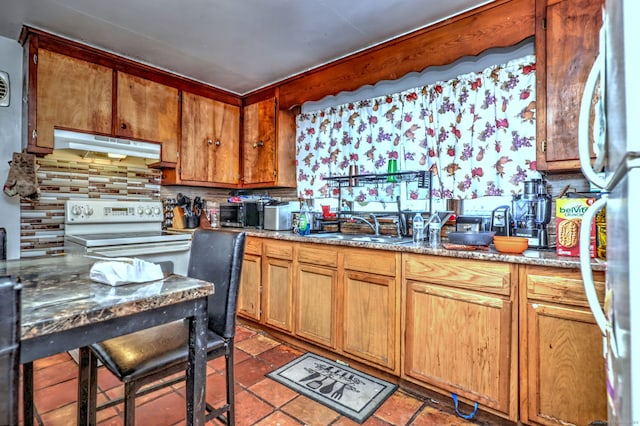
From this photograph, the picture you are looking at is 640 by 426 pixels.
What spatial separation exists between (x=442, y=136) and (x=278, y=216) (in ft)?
5.08

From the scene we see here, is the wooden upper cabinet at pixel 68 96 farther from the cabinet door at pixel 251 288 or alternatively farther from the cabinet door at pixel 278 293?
the cabinet door at pixel 278 293

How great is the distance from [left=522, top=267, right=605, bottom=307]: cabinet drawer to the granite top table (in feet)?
4.64

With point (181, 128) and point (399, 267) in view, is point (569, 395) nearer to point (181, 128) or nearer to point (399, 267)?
point (399, 267)

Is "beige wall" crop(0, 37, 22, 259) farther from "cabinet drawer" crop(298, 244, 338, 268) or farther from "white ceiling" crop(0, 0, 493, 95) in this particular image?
"cabinet drawer" crop(298, 244, 338, 268)

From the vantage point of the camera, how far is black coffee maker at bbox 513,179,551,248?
1.86 m

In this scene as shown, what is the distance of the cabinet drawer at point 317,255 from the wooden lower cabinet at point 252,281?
0.50 meters

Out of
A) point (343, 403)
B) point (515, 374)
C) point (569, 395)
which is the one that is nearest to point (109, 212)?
point (343, 403)

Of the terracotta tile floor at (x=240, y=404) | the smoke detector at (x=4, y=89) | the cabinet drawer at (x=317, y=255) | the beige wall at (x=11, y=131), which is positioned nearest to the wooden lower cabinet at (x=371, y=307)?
the cabinet drawer at (x=317, y=255)

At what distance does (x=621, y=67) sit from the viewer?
0.61m

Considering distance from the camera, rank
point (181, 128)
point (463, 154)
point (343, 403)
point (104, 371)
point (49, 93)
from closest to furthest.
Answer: point (343, 403)
point (104, 371)
point (463, 154)
point (49, 93)
point (181, 128)

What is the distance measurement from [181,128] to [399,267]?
2474mm

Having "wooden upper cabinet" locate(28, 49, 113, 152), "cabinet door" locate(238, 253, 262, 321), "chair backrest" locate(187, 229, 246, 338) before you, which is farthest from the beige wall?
"chair backrest" locate(187, 229, 246, 338)

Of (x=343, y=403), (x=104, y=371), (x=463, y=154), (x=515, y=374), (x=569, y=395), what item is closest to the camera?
(x=569, y=395)

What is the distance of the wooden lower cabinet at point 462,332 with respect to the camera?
5.22 feet
